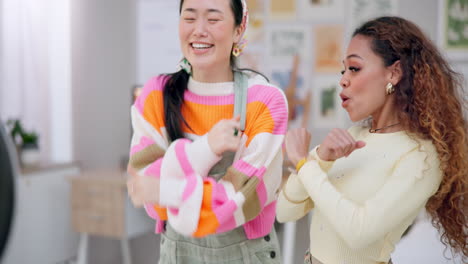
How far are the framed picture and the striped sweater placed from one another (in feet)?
4.57

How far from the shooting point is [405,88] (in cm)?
61

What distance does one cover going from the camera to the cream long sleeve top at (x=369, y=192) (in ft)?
1.90

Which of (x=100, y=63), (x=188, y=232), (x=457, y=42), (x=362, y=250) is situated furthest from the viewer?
(x=100, y=63)

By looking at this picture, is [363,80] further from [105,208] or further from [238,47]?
[105,208]

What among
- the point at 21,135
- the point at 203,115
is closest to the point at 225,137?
the point at 203,115

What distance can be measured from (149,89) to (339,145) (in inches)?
10.8

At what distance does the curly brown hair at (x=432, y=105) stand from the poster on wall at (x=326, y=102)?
134 cm

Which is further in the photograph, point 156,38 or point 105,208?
point 156,38

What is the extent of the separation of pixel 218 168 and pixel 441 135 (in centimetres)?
30

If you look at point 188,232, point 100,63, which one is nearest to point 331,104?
point 100,63

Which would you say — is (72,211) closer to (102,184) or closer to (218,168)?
(102,184)

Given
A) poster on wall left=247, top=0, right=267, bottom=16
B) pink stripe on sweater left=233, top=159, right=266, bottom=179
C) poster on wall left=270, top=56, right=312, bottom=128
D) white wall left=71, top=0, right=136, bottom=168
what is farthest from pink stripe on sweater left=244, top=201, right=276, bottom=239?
white wall left=71, top=0, right=136, bottom=168

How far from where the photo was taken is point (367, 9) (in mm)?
1898

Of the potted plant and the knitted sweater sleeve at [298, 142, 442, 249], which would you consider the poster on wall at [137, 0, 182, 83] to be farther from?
the knitted sweater sleeve at [298, 142, 442, 249]
